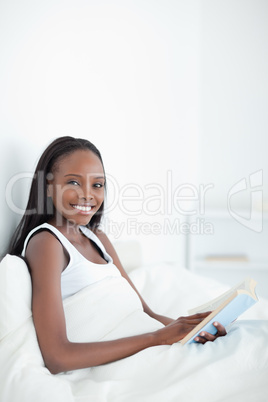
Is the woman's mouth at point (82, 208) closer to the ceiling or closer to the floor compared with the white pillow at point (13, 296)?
closer to the ceiling

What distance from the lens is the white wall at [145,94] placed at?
4.49ft

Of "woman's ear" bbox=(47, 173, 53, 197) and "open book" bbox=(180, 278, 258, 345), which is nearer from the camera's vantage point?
"open book" bbox=(180, 278, 258, 345)

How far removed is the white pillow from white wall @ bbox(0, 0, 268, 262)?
0.29 m

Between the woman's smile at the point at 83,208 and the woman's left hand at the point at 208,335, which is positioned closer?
the woman's left hand at the point at 208,335

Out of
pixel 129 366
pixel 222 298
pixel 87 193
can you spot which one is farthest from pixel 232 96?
pixel 129 366

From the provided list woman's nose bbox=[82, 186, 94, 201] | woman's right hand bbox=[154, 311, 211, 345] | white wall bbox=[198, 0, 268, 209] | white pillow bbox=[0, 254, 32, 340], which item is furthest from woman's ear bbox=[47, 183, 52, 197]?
white wall bbox=[198, 0, 268, 209]

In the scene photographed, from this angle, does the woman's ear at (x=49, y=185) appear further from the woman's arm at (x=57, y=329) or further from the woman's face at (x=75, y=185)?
the woman's arm at (x=57, y=329)

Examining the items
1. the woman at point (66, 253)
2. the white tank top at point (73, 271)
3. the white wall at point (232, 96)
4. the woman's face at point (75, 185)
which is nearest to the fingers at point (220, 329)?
the woman at point (66, 253)

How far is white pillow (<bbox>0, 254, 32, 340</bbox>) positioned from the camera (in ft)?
3.29

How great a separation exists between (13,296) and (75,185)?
411mm

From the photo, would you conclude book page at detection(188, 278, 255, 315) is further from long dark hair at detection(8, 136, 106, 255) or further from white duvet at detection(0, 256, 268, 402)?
long dark hair at detection(8, 136, 106, 255)

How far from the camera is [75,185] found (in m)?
1.29

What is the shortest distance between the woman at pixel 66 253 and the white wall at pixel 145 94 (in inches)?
4.5

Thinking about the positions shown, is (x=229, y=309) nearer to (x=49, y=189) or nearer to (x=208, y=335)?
(x=208, y=335)
